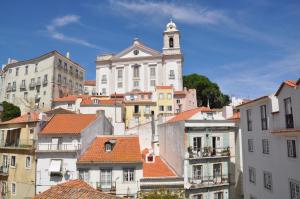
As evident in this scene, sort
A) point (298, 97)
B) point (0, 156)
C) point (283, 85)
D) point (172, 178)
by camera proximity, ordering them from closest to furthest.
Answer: point (298, 97), point (283, 85), point (172, 178), point (0, 156)

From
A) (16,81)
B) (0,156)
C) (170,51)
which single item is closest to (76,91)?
(16,81)

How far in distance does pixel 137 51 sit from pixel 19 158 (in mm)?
60238

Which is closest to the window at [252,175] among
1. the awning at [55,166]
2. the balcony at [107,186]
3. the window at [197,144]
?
the window at [197,144]

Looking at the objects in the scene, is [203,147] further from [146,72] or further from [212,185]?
[146,72]

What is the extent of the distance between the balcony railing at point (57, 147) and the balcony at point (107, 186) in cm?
448

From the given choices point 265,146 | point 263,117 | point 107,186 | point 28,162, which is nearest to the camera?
point 265,146

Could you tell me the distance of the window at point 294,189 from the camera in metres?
20.6

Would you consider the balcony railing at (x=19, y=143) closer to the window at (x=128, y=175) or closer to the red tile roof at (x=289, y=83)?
the window at (x=128, y=175)

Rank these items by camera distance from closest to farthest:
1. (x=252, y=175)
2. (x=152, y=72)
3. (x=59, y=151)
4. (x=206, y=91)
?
(x=252, y=175), (x=59, y=151), (x=206, y=91), (x=152, y=72)

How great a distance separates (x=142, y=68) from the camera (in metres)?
88.3

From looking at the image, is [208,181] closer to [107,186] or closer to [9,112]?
[107,186]

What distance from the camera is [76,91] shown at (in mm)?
89250

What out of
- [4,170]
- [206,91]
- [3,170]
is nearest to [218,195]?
[4,170]

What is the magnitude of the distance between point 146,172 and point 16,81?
63.8 metres
